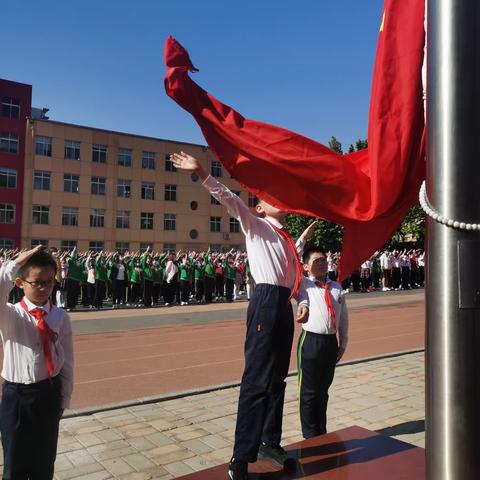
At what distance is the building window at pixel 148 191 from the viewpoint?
46500 millimetres

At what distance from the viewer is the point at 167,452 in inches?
181

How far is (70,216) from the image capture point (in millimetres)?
43000

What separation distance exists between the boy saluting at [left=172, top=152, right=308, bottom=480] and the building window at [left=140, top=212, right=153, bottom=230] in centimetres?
4365

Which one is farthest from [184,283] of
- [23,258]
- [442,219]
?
[442,219]

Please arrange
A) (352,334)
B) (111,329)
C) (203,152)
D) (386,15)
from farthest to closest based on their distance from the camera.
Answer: (203,152) < (111,329) < (352,334) < (386,15)

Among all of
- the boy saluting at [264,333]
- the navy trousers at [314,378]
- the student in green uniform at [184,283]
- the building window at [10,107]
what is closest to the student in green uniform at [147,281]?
the student in green uniform at [184,283]

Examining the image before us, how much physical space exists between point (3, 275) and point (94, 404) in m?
3.68

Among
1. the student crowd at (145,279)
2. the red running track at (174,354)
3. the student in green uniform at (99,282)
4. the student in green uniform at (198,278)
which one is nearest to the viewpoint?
the red running track at (174,354)

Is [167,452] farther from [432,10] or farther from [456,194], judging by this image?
[432,10]

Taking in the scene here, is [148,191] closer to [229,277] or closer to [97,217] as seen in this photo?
[97,217]

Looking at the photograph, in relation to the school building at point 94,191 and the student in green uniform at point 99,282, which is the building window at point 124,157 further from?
the student in green uniform at point 99,282

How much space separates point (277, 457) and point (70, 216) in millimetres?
42773

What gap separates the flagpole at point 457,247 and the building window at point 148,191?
45.9 m

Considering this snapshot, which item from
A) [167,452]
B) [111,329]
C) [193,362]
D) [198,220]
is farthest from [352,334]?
[198,220]
